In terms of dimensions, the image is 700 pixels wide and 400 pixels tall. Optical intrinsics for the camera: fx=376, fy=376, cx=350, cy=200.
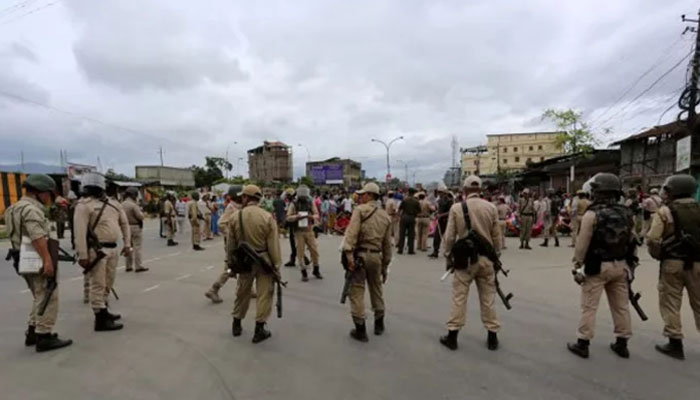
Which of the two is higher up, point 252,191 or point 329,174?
point 329,174

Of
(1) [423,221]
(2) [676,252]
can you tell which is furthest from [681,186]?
(1) [423,221]

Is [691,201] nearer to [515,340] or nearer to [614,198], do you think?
[614,198]

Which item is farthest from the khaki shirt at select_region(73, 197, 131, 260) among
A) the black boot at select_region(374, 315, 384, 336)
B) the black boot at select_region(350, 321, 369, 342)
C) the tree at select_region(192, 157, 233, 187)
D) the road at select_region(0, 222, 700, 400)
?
the tree at select_region(192, 157, 233, 187)

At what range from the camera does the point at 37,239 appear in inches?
148

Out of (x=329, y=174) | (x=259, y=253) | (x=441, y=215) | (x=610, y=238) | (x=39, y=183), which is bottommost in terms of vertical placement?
(x=441, y=215)

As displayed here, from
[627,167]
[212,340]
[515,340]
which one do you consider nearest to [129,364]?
[212,340]

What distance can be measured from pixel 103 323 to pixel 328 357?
2.85 m

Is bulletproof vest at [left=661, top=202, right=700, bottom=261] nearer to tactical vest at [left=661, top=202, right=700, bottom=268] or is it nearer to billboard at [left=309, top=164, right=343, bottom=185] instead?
tactical vest at [left=661, top=202, right=700, bottom=268]

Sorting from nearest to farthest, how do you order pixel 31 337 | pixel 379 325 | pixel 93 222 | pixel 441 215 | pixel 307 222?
pixel 31 337
pixel 379 325
pixel 93 222
pixel 307 222
pixel 441 215

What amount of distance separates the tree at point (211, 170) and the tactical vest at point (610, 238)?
80688 mm

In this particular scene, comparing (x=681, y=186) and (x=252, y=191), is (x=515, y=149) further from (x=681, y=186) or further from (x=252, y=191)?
(x=252, y=191)

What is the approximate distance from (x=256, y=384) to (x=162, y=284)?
14.9ft

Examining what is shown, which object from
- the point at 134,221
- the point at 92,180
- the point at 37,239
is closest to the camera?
the point at 37,239

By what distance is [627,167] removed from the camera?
79.3ft
